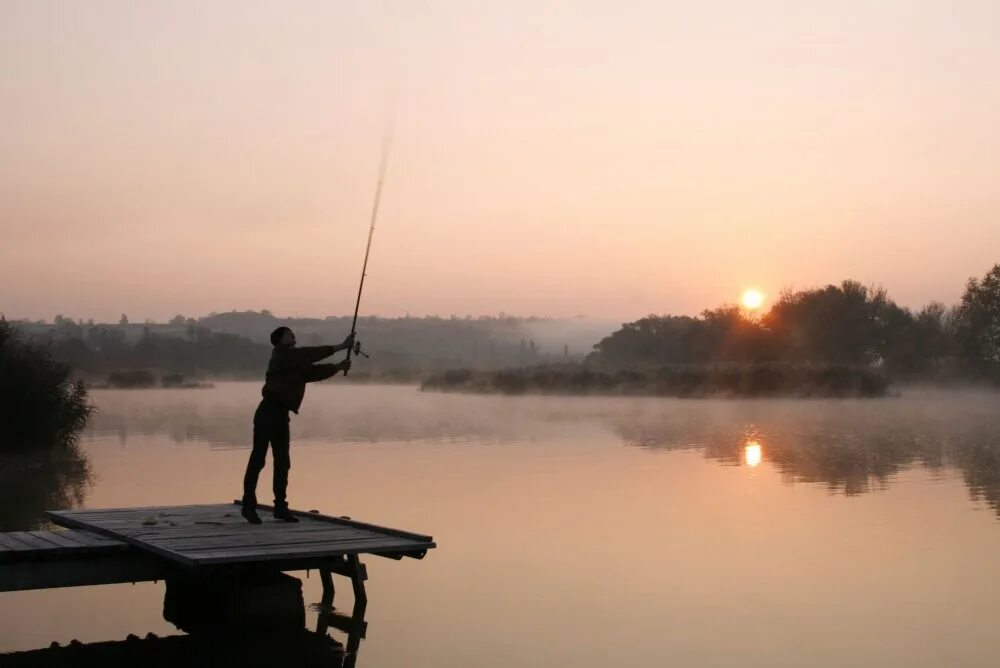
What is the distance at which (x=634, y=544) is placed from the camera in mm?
13453

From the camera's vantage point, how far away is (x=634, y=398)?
56.4 m

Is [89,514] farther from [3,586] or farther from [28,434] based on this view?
[28,434]

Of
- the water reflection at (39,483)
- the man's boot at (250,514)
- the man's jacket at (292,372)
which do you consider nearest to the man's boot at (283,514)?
the man's boot at (250,514)

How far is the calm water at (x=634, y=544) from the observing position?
9.47 m

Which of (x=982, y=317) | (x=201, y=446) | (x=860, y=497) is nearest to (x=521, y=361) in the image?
(x=982, y=317)

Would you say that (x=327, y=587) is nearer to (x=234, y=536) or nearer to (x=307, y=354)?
(x=234, y=536)

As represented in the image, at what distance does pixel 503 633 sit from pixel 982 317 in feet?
194

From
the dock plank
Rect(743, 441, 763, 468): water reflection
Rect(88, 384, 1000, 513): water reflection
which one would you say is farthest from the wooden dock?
Rect(743, 441, 763, 468): water reflection

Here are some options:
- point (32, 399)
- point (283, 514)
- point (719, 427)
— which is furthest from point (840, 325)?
point (283, 514)

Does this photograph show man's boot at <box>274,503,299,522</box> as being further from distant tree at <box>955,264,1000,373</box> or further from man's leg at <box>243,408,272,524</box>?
distant tree at <box>955,264,1000,373</box>

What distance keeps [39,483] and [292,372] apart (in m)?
11.2

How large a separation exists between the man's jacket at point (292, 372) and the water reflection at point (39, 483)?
540cm

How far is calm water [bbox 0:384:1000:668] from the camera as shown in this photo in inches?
373

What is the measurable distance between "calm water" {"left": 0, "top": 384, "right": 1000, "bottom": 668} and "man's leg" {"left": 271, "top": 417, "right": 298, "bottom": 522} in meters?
0.92
